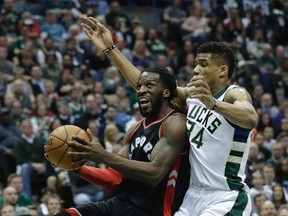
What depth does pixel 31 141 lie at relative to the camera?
16109mm

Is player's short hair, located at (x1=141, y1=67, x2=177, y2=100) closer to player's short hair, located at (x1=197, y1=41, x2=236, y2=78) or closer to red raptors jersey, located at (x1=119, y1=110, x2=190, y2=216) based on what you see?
red raptors jersey, located at (x1=119, y1=110, x2=190, y2=216)

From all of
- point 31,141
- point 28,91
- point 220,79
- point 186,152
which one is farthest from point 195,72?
point 28,91

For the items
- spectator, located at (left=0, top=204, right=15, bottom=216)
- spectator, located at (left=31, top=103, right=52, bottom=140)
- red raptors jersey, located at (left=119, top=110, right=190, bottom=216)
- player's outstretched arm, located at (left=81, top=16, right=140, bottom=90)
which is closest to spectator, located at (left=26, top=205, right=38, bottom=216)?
spectator, located at (left=0, top=204, right=15, bottom=216)

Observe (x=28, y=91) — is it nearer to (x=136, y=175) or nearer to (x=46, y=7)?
(x=46, y=7)

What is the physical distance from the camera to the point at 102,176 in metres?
8.59

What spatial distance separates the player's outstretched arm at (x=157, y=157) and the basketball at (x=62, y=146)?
0.15 m

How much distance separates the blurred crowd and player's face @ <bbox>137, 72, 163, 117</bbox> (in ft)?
17.8

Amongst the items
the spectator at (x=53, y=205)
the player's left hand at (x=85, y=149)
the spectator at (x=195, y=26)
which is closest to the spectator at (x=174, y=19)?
the spectator at (x=195, y=26)

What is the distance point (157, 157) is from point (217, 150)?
542 millimetres

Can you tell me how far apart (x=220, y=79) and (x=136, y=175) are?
3.84ft

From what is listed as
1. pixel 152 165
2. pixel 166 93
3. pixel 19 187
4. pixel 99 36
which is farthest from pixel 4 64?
pixel 152 165

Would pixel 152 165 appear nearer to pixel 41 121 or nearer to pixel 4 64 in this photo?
pixel 41 121

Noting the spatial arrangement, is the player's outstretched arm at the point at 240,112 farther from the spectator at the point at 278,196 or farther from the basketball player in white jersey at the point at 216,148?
the spectator at the point at 278,196

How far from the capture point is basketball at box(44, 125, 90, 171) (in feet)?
26.0
